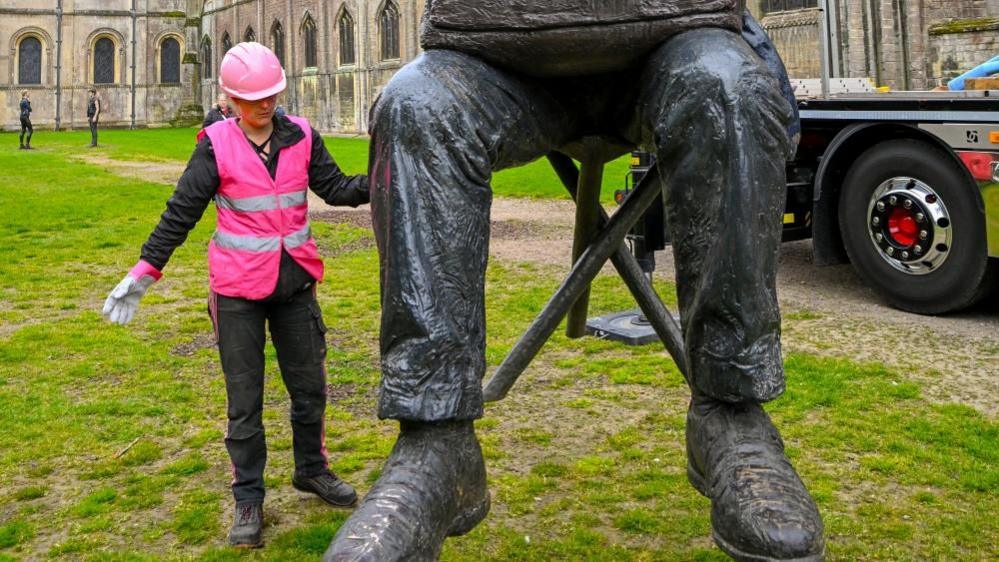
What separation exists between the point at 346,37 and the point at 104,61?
1988 cm

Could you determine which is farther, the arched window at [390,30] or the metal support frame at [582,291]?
the arched window at [390,30]

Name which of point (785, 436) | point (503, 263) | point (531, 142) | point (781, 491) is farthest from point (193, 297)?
point (781, 491)

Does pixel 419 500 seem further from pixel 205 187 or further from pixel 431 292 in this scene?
pixel 205 187

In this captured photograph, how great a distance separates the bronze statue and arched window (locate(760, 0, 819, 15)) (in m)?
23.8

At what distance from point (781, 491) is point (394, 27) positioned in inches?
1599

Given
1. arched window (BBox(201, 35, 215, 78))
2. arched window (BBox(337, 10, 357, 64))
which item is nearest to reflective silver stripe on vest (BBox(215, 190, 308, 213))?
arched window (BBox(337, 10, 357, 64))

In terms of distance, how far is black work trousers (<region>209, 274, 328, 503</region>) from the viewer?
10.6ft

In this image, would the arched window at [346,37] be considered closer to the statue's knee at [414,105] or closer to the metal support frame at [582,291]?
the metal support frame at [582,291]

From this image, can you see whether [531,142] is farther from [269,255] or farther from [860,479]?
[860,479]

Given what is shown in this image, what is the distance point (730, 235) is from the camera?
1.68 metres

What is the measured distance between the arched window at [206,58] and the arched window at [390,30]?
794 inches

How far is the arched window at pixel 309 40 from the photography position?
152 ft

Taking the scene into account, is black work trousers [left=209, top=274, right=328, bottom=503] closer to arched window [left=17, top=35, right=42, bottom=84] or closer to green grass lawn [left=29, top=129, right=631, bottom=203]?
green grass lawn [left=29, top=129, right=631, bottom=203]

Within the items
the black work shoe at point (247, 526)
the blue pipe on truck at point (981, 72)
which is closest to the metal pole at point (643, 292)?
the black work shoe at point (247, 526)
